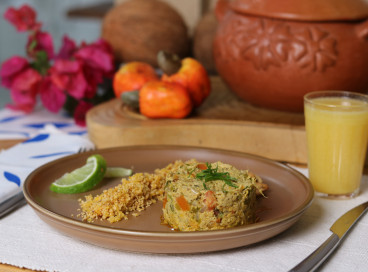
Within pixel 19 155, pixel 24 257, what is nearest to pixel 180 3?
pixel 19 155

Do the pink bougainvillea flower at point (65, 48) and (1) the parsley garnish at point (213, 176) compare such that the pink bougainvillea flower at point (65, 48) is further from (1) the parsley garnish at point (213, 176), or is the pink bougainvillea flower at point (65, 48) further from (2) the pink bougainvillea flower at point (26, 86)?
(1) the parsley garnish at point (213, 176)

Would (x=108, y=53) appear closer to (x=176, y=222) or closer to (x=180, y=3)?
(x=180, y=3)

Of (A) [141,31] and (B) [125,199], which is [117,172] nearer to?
(B) [125,199]

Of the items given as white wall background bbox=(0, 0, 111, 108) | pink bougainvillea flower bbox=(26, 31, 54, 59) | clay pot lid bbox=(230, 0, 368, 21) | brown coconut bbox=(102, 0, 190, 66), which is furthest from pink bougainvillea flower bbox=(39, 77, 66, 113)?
white wall background bbox=(0, 0, 111, 108)

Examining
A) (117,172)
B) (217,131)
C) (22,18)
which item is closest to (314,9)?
(217,131)

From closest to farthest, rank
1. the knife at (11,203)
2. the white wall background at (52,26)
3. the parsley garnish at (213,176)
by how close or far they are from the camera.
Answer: the parsley garnish at (213,176) < the knife at (11,203) < the white wall background at (52,26)

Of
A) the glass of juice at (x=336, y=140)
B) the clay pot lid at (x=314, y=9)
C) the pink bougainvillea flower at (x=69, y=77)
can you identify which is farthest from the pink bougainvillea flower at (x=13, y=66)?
the glass of juice at (x=336, y=140)
